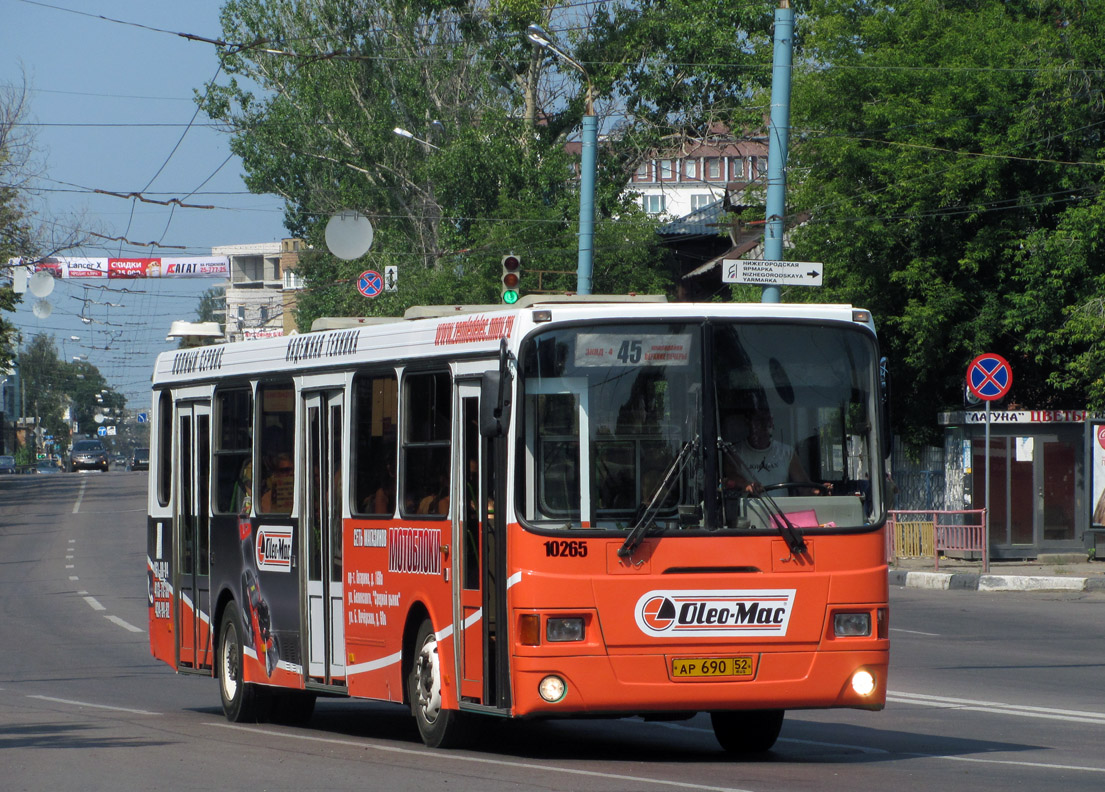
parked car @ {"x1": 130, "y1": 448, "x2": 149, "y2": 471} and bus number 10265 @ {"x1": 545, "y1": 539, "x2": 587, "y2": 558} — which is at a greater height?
bus number 10265 @ {"x1": 545, "y1": 539, "x2": 587, "y2": 558}

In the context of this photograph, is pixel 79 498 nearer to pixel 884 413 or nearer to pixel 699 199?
pixel 884 413

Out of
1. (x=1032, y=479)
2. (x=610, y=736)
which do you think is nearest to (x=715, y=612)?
(x=610, y=736)

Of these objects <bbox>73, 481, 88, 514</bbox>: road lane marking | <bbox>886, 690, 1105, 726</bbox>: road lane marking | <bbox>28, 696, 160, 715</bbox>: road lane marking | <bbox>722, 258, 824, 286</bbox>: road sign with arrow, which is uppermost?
<bbox>722, 258, 824, 286</bbox>: road sign with arrow

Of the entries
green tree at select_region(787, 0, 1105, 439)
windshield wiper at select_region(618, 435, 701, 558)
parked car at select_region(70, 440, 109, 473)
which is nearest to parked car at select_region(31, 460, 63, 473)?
parked car at select_region(70, 440, 109, 473)

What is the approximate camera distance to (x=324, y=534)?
437 inches

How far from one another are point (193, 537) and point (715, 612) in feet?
19.8

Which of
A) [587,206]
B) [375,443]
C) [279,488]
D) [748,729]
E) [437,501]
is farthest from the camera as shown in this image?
[587,206]

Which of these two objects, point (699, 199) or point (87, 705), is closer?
point (87, 705)

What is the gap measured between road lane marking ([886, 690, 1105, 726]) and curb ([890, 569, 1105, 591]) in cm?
1141

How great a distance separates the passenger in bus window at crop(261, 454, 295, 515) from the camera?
38.2 feet

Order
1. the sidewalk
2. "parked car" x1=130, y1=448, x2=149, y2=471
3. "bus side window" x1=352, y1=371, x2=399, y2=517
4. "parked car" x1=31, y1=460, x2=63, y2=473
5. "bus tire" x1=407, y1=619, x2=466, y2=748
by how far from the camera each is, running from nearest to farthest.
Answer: "bus tire" x1=407, y1=619, x2=466, y2=748 < "bus side window" x1=352, y1=371, x2=399, y2=517 < the sidewalk < "parked car" x1=130, y1=448, x2=149, y2=471 < "parked car" x1=31, y1=460, x2=63, y2=473

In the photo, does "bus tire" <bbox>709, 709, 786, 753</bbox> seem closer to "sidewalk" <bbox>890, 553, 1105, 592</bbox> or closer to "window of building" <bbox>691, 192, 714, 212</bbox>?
"sidewalk" <bbox>890, 553, 1105, 592</bbox>

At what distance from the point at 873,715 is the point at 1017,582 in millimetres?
12808

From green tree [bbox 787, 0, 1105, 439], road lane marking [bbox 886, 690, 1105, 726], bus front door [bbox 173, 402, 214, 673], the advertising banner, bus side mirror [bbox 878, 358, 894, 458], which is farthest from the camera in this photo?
the advertising banner
